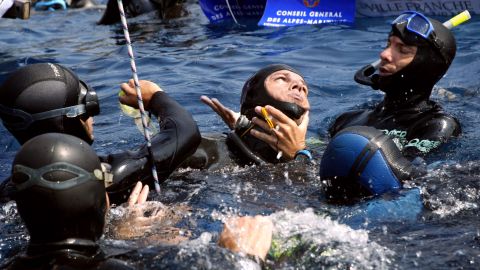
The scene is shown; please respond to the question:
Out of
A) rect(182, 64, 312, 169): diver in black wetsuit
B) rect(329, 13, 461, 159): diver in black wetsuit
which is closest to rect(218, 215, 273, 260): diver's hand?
rect(182, 64, 312, 169): diver in black wetsuit

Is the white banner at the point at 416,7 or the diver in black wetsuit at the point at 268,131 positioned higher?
the diver in black wetsuit at the point at 268,131

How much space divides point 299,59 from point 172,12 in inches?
199

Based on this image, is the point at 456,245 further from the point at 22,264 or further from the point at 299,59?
the point at 299,59

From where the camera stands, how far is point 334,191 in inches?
181

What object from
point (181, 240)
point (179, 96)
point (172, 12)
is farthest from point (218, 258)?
point (172, 12)

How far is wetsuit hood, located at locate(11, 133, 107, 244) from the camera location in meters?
3.04

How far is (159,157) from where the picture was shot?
4.50 m

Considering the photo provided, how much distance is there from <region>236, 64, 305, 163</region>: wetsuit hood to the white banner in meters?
→ 6.72

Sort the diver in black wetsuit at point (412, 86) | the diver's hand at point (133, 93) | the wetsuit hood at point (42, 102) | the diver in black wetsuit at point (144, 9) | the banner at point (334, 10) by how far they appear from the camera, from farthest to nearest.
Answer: the diver in black wetsuit at point (144, 9), the banner at point (334, 10), the diver in black wetsuit at point (412, 86), the diver's hand at point (133, 93), the wetsuit hood at point (42, 102)

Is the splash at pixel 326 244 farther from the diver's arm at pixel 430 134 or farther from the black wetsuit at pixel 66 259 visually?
the diver's arm at pixel 430 134

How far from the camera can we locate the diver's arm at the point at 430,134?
5672 mm

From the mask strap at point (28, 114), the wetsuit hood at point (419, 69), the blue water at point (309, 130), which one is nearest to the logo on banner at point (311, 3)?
the blue water at point (309, 130)

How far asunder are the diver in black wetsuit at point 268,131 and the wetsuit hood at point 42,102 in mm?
1006

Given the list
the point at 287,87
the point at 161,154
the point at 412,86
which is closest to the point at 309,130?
the point at 412,86
